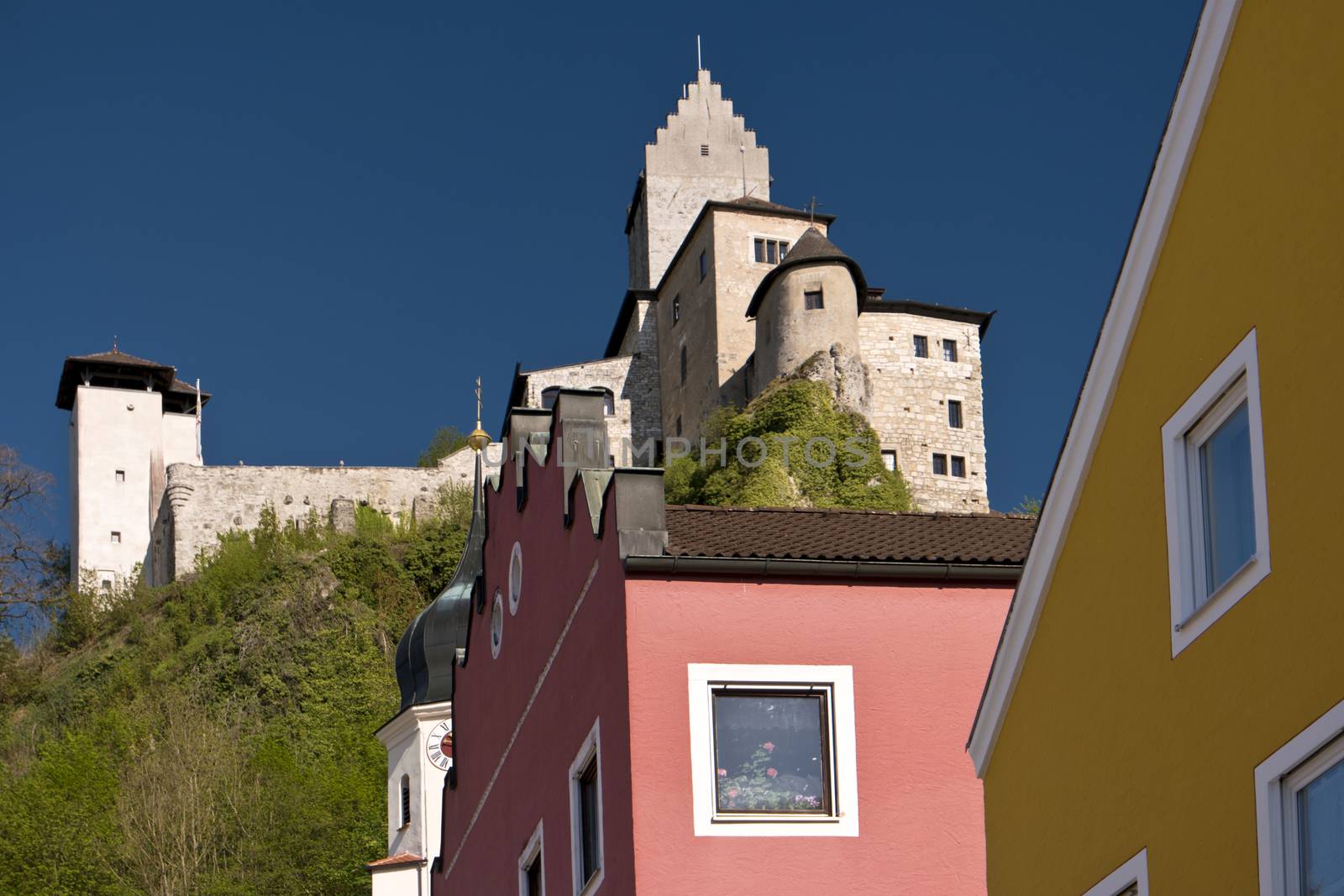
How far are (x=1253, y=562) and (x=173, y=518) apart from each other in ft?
236

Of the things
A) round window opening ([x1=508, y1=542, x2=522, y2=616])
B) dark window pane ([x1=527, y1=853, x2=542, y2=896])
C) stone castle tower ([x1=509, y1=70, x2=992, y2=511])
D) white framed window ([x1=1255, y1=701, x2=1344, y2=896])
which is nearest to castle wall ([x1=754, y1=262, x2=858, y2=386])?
stone castle tower ([x1=509, y1=70, x2=992, y2=511])

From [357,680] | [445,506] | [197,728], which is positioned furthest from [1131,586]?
[445,506]

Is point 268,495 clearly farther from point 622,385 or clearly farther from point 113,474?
point 622,385

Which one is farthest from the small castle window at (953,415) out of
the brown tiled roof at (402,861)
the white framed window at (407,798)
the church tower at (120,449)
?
the brown tiled roof at (402,861)

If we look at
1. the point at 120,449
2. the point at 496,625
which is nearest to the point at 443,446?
the point at 120,449

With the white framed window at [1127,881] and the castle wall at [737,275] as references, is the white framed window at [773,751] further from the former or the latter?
the castle wall at [737,275]

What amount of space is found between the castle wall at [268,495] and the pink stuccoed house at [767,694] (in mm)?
62025

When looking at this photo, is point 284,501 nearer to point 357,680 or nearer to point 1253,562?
point 357,680

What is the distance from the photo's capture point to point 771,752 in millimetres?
14430

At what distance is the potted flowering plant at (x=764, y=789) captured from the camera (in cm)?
1419

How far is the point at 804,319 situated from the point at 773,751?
167ft

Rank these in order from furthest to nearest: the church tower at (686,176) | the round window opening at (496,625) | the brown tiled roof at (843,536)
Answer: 1. the church tower at (686,176)
2. the round window opening at (496,625)
3. the brown tiled roof at (843,536)

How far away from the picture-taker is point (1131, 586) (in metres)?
9.58

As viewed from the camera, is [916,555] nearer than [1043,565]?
No
